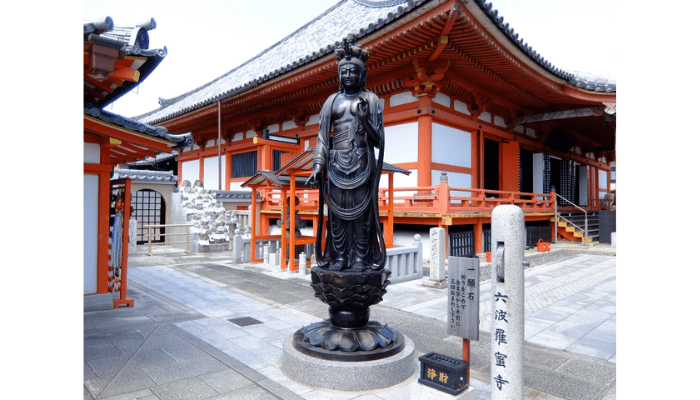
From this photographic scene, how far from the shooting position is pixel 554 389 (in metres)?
3.66

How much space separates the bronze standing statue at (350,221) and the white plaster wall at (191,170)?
18.3 m

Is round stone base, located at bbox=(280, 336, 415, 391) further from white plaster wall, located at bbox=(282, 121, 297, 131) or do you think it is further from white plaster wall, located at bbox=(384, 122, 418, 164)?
white plaster wall, located at bbox=(282, 121, 297, 131)

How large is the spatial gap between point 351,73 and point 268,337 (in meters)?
3.23

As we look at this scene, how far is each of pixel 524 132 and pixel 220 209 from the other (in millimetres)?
12253

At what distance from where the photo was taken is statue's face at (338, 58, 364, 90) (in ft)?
13.4

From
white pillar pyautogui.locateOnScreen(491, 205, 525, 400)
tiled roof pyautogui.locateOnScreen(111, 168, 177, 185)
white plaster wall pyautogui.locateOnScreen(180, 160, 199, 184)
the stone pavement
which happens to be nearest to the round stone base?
the stone pavement

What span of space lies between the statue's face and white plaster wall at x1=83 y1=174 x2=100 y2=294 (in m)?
4.37

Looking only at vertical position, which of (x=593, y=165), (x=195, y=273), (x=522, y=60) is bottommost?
(x=195, y=273)

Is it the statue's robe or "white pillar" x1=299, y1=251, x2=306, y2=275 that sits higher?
the statue's robe

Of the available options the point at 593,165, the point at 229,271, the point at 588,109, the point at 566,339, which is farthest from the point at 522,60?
the point at 593,165

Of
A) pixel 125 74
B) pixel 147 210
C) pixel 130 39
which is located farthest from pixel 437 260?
pixel 147 210

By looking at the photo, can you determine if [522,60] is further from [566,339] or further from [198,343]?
[198,343]

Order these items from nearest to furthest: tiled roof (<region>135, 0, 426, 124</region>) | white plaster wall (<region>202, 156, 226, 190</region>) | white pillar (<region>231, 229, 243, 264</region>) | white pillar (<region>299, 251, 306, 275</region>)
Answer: white pillar (<region>299, 251, 306, 275</region>)
white pillar (<region>231, 229, 243, 264</region>)
tiled roof (<region>135, 0, 426, 124</region>)
white plaster wall (<region>202, 156, 226, 190</region>)

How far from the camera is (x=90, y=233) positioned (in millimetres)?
6215
